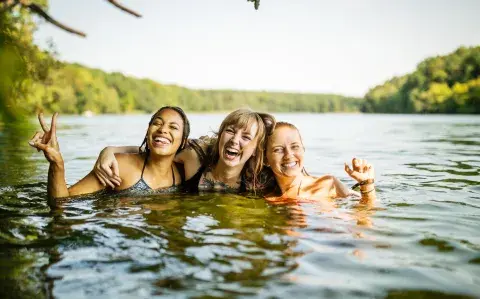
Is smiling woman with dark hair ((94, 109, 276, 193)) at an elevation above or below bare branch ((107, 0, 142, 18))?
below

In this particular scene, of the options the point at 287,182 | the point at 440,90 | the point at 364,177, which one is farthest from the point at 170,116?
the point at 440,90

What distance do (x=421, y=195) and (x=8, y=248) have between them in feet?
16.6

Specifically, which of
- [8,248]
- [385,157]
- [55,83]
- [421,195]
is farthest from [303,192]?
[55,83]

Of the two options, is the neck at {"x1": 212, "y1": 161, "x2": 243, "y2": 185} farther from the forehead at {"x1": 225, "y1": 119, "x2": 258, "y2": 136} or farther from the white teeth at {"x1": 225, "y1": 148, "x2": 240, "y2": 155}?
the forehead at {"x1": 225, "y1": 119, "x2": 258, "y2": 136}

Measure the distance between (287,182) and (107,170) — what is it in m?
2.16

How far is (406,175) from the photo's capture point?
882 cm

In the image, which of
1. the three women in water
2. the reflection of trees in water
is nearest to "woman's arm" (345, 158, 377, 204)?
the three women in water

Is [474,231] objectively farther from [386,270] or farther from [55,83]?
[55,83]

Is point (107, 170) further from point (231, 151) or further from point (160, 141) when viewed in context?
point (231, 151)

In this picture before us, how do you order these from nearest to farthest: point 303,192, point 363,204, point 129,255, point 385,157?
1. point 129,255
2. point 363,204
3. point 303,192
4. point 385,157

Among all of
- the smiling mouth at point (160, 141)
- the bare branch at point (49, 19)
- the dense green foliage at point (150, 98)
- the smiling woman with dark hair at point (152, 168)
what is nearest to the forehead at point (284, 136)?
the smiling woman with dark hair at point (152, 168)

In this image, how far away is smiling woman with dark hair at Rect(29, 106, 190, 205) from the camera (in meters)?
5.40

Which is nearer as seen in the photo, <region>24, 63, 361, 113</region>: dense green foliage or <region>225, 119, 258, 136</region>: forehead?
<region>225, 119, 258, 136</region>: forehead

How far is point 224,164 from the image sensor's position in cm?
600
